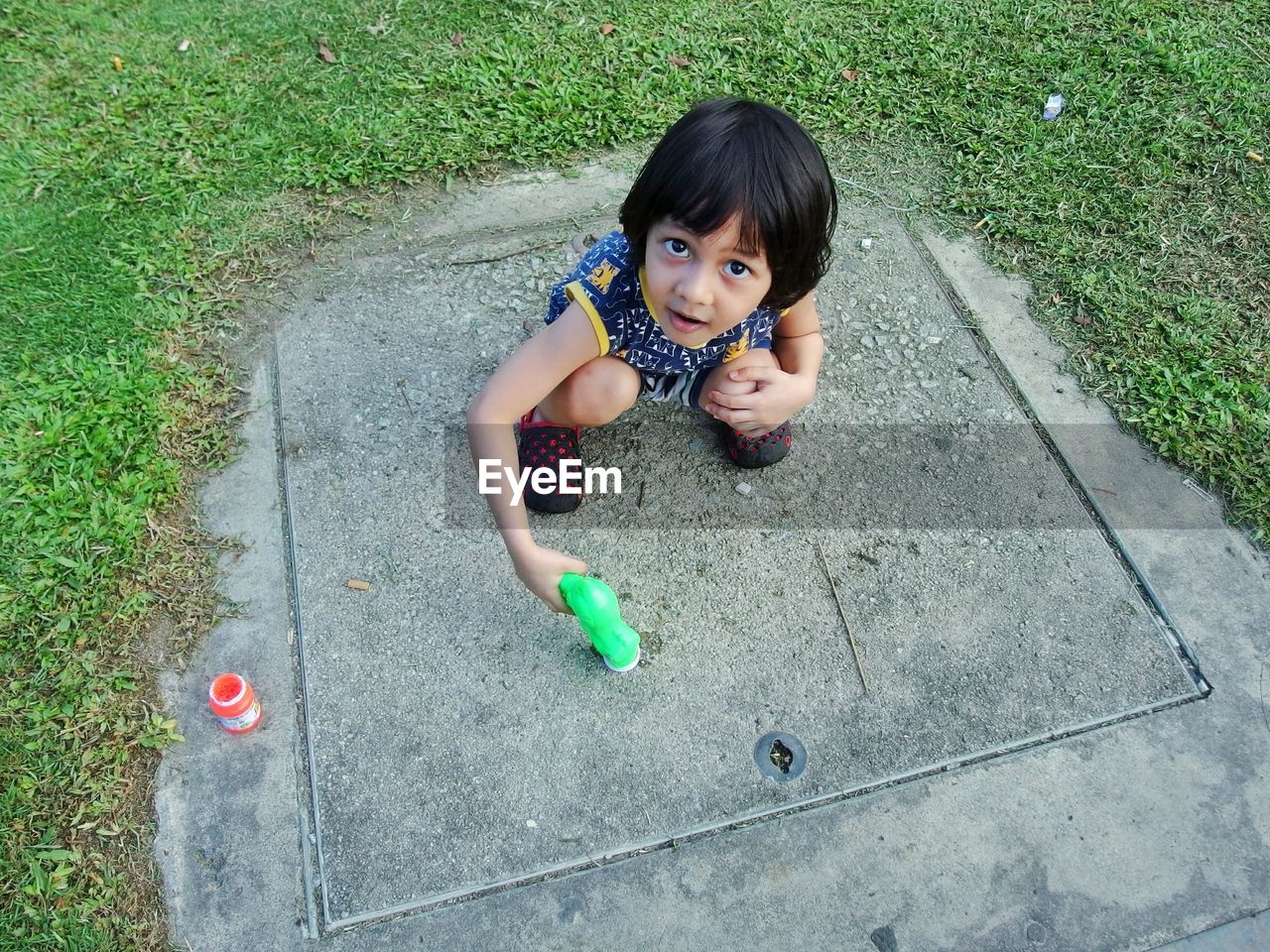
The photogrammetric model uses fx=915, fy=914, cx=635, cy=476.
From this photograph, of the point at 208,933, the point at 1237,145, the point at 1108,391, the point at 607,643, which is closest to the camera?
the point at 208,933

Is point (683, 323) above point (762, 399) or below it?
above

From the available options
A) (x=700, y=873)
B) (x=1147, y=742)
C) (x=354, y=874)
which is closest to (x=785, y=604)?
(x=700, y=873)

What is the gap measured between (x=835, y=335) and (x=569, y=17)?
1861 mm

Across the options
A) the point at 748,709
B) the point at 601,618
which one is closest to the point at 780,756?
the point at 748,709

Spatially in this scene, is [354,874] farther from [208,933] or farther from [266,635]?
[266,635]

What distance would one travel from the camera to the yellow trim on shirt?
195cm

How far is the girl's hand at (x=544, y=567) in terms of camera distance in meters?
1.82

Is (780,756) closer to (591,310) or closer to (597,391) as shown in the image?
(597,391)

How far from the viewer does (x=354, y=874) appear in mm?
1812

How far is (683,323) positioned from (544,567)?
0.56m

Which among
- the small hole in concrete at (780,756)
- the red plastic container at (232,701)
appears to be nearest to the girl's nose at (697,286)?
the small hole in concrete at (780,756)

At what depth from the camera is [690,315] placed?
69.6 inches

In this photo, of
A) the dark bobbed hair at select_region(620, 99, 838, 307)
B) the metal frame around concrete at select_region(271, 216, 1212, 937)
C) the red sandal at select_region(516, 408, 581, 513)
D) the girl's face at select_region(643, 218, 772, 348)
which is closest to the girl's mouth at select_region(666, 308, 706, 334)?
the girl's face at select_region(643, 218, 772, 348)

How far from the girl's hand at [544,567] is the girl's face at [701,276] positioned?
1.70 ft
